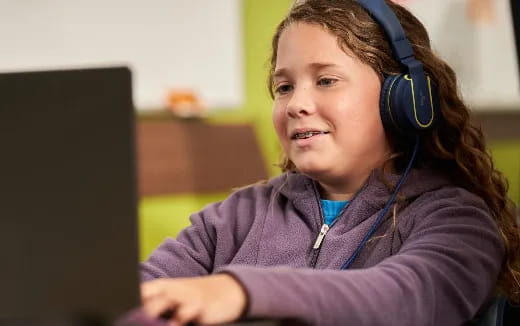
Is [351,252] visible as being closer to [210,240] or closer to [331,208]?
[331,208]

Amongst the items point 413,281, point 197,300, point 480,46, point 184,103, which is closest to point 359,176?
point 413,281

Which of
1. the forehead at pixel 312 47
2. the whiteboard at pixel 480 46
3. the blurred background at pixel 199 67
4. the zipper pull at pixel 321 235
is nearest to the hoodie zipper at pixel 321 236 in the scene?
the zipper pull at pixel 321 235

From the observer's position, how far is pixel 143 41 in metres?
2.15

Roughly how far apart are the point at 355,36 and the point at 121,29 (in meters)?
1.26

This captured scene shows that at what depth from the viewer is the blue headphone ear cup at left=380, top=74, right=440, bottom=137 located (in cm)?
Result: 98

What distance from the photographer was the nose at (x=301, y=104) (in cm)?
102

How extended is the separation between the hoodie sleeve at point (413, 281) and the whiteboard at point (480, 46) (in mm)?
1429

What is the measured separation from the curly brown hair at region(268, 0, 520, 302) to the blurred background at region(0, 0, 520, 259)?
97cm

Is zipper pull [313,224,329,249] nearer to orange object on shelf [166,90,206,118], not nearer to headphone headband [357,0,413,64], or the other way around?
headphone headband [357,0,413,64]

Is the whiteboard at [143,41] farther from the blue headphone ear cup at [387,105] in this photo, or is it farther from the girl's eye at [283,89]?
the blue headphone ear cup at [387,105]

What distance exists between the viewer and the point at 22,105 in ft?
1.83

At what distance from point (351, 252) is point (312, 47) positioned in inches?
13.0

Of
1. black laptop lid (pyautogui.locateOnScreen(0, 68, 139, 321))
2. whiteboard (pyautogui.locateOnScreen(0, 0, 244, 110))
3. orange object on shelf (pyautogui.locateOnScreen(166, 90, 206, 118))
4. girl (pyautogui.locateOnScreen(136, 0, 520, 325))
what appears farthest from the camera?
orange object on shelf (pyautogui.locateOnScreen(166, 90, 206, 118))

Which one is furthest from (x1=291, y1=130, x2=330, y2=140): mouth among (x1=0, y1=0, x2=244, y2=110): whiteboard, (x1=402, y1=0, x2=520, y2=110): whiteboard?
(x1=402, y1=0, x2=520, y2=110): whiteboard
